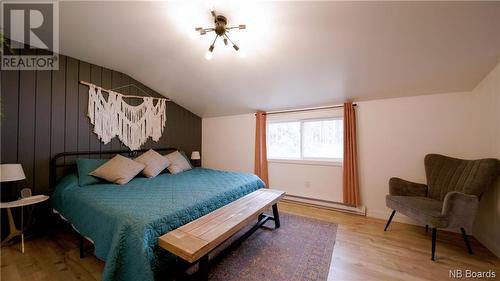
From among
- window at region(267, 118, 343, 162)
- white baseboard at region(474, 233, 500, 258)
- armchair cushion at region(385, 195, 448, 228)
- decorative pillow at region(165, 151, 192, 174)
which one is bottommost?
white baseboard at region(474, 233, 500, 258)

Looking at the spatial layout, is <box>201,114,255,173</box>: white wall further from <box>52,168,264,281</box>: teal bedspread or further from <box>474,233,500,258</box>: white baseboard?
<box>474,233,500,258</box>: white baseboard

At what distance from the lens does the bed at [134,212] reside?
1.28 m

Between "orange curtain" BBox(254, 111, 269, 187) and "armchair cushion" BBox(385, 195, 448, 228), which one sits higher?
"orange curtain" BBox(254, 111, 269, 187)

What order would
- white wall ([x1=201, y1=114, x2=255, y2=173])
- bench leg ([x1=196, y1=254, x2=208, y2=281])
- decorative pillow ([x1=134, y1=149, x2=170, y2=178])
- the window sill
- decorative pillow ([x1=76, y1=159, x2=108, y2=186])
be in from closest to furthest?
1. bench leg ([x1=196, y1=254, x2=208, y2=281])
2. decorative pillow ([x1=76, y1=159, x2=108, y2=186])
3. decorative pillow ([x1=134, y1=149, x2=170, y2=178])
4. the window sill
5. white wall ([x1=201, y1=114, x2=255, y2=173])

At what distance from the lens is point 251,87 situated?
10.2 ft

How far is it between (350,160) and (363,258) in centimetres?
149

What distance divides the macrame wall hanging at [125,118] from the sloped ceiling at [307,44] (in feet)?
1.81

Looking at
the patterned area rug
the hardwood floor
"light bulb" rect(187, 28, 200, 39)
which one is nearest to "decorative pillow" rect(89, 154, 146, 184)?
the hardwood floor

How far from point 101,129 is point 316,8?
3.37m

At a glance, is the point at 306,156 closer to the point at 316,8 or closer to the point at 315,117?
the point at 315,117

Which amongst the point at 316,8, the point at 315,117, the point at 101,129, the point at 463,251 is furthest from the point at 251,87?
the point at 463,251

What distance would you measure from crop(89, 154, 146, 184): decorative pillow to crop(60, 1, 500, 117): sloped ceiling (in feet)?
5.02

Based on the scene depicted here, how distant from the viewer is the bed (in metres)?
1.28

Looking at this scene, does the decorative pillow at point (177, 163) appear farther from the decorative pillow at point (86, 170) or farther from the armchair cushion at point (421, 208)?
the armchair cushion at point (421, 208)
